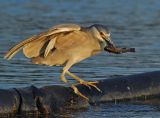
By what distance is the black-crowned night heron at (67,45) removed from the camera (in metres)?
10.8

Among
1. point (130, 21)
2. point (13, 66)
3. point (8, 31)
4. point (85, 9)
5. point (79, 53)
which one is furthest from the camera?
point (85, 9)

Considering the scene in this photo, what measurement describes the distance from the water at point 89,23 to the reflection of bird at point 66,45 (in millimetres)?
841

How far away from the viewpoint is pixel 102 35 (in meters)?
10.8

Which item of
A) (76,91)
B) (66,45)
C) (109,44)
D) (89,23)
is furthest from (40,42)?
(89,23)

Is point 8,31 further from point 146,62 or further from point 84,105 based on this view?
point 84,105

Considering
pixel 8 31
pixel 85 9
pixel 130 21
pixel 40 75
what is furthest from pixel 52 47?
pixel 85 9

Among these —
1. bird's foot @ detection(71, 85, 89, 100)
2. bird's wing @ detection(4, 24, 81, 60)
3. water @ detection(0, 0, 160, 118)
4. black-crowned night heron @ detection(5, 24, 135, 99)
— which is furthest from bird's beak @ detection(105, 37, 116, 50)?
water @ detection(0, 0, 160, 118)

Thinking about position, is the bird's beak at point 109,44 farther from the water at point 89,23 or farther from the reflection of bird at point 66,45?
the water at point 89,23

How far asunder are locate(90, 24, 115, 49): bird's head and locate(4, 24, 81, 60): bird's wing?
0.82ft

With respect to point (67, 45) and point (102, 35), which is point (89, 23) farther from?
point (102, 35)

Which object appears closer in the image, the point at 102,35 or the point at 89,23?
the point at 102,35

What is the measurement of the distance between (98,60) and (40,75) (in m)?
2.16

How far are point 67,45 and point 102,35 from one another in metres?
0.55

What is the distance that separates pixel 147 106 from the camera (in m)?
11.7
